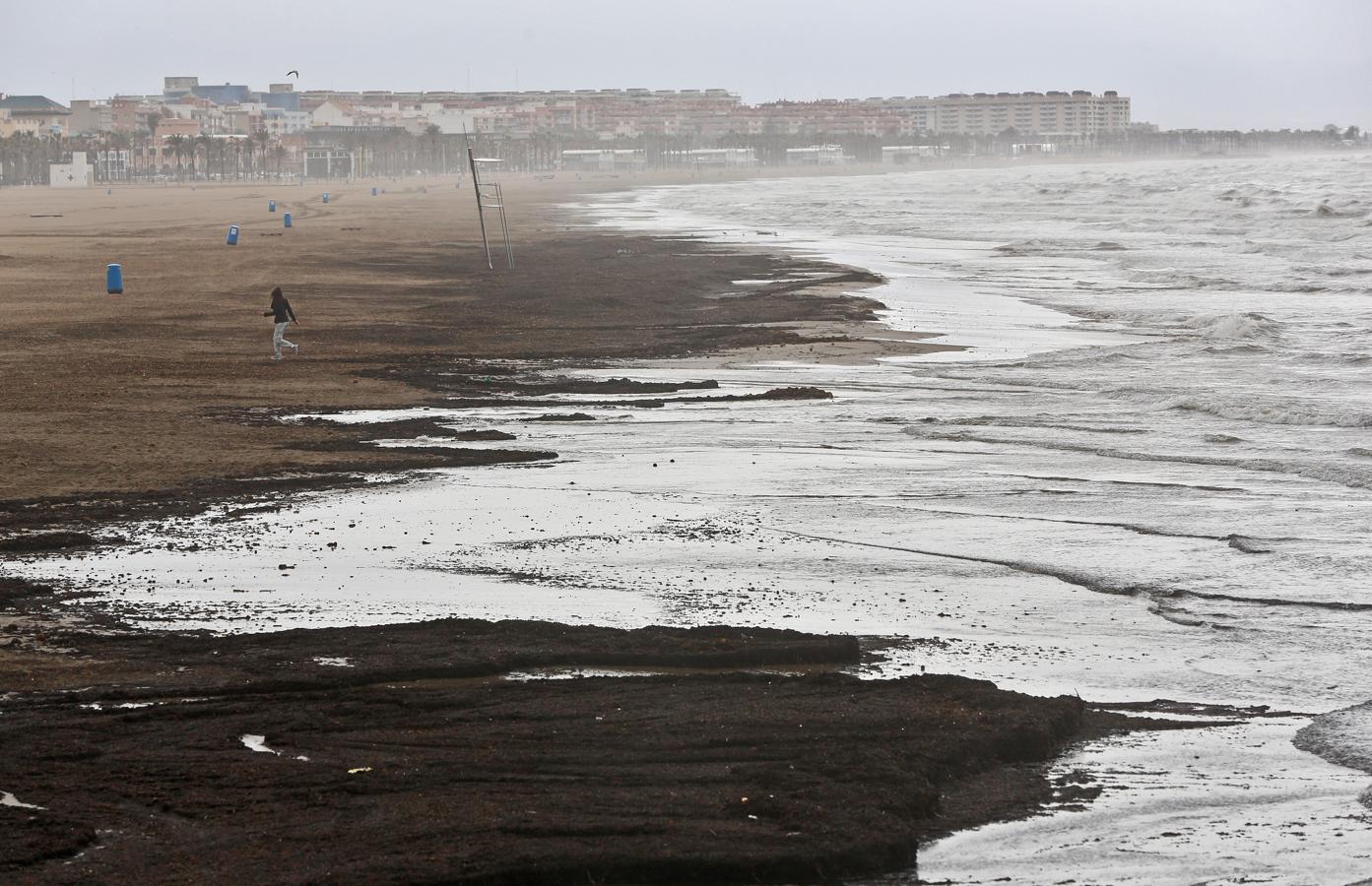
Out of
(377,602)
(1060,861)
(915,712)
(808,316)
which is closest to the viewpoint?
(1060,861)

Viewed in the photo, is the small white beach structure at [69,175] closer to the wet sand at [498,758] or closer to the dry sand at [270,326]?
the dry sand at [270,326]

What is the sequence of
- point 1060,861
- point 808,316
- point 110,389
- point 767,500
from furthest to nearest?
point 808,316 < point 110,389 < point 767,500 < point 1060,861

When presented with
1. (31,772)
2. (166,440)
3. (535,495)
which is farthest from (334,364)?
(31,772)

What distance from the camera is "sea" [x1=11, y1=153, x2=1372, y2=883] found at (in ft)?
21.4

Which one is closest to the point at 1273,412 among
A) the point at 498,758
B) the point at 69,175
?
the point at 498,758

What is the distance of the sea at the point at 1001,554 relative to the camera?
651 centimetres

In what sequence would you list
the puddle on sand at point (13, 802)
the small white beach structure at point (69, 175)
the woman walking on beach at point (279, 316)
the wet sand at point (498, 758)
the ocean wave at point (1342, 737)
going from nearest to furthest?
the wet sand at point (498, 758), the puddle on sand at point (13, 802), the ocean wave at point (1342, 737), the woman walking on beach at point (279, 316), the small white beach structure at point (69, 175)

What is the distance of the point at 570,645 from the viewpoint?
26.7 feet

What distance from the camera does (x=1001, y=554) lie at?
1050cm

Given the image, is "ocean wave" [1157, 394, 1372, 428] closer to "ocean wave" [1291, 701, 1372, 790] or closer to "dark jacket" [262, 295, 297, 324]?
"ocean wave" [1291, 701, 1372, 790]

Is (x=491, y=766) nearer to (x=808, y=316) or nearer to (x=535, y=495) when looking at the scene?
(x=535, y=495)

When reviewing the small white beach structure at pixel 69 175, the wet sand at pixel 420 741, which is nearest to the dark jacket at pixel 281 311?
the wet sand at pixel 420 741

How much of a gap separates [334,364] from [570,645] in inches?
496

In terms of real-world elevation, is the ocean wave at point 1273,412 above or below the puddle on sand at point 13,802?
above
